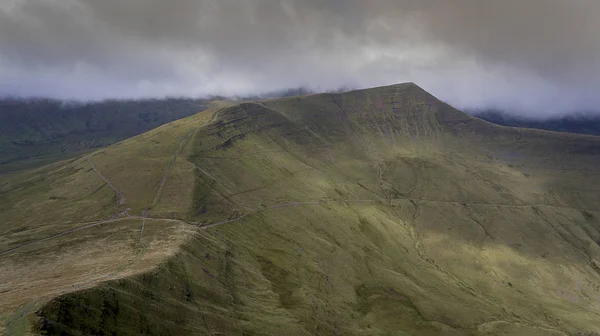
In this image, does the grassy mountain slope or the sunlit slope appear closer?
the grassy mountain slope

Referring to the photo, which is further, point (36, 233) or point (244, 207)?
point (244, 207)

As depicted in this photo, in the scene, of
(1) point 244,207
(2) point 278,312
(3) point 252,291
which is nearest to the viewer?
(2) point 278,312

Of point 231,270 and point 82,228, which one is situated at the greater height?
point 82,228

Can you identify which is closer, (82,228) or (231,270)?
(231,270)

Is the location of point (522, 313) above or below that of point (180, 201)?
→ below

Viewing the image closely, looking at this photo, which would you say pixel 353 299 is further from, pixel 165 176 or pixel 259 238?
pixel 165 176


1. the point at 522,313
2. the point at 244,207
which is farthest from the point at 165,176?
the point at 522,313

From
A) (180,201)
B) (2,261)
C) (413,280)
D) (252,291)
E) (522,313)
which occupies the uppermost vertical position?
(180,201)

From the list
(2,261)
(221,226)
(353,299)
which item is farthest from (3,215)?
(353,299)

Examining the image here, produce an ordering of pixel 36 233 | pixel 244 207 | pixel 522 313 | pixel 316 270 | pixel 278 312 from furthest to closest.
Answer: pixel 244 207 < pixel 522 313 < pixel 316 270 < pixel 36 233 < pixel 278 312

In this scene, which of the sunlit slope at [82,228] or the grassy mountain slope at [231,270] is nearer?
the grassy mountain slope at [231,270]
